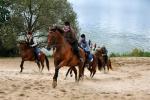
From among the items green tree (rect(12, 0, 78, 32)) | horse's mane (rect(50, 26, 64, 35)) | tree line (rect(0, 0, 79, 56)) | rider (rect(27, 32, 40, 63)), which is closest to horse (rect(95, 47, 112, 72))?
rider (rect(27, 32, 40, 63))

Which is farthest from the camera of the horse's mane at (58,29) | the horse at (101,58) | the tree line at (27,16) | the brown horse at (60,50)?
the tree line at (27,16)

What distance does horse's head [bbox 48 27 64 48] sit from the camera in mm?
19719

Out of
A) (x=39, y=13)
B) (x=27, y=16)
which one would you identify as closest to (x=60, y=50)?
(x=39, y=13)

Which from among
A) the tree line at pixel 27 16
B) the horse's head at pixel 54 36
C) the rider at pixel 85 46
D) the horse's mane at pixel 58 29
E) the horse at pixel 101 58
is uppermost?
the tree line at pixel 27 16

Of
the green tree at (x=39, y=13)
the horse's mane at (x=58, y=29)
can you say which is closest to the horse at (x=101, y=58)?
the horse's mane at (x=58, y=29)

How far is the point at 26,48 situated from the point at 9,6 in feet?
64.1

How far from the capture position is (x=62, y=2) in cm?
5056

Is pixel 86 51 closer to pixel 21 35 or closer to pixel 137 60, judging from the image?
pixel 137 60

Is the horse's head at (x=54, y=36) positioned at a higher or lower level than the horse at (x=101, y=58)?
higher

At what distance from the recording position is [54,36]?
19984 mm

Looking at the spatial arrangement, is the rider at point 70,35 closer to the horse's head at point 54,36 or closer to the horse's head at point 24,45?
the horse's head at point 54,36

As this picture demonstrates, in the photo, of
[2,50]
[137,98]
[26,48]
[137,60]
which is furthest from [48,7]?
[137,98]

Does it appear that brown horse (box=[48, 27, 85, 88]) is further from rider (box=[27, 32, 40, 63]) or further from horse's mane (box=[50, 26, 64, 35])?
rider (box=[27, 32, 40, 63])

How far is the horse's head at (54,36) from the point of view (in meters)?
19.7
